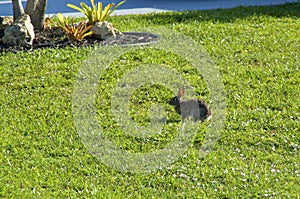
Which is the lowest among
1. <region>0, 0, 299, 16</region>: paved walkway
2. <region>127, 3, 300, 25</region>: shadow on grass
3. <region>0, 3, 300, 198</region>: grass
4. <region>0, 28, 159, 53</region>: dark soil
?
<region>0, 3, 300, 198</region>: grass

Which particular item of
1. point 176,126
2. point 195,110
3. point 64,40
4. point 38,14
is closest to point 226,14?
point 64,40

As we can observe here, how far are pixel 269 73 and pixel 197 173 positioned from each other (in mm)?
2232

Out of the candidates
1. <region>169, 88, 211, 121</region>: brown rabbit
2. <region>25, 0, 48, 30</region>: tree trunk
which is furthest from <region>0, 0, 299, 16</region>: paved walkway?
<region>169, 88, 211, 121</region>: brown rabbit

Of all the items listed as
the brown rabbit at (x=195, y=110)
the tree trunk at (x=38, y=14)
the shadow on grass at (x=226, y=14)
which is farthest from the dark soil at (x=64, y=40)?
the brown rabbit at (x=195, y=110)

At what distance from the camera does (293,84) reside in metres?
6.28

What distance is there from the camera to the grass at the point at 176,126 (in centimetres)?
450

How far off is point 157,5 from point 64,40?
294 centimetres

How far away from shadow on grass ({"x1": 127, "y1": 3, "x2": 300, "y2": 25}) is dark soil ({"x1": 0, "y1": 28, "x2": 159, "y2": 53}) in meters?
0.88

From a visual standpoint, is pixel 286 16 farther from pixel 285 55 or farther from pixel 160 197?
pixel 160 197

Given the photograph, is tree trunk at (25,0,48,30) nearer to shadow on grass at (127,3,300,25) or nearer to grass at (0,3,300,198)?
grass at (0,3,300,198)

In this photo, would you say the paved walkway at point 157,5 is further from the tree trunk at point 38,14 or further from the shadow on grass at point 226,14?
the tree trunk at point 38,14

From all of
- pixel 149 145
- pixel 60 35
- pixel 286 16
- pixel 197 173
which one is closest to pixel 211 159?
pixel 197 173

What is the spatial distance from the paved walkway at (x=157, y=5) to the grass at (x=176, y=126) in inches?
60.6

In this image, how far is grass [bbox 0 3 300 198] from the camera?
4504mm
